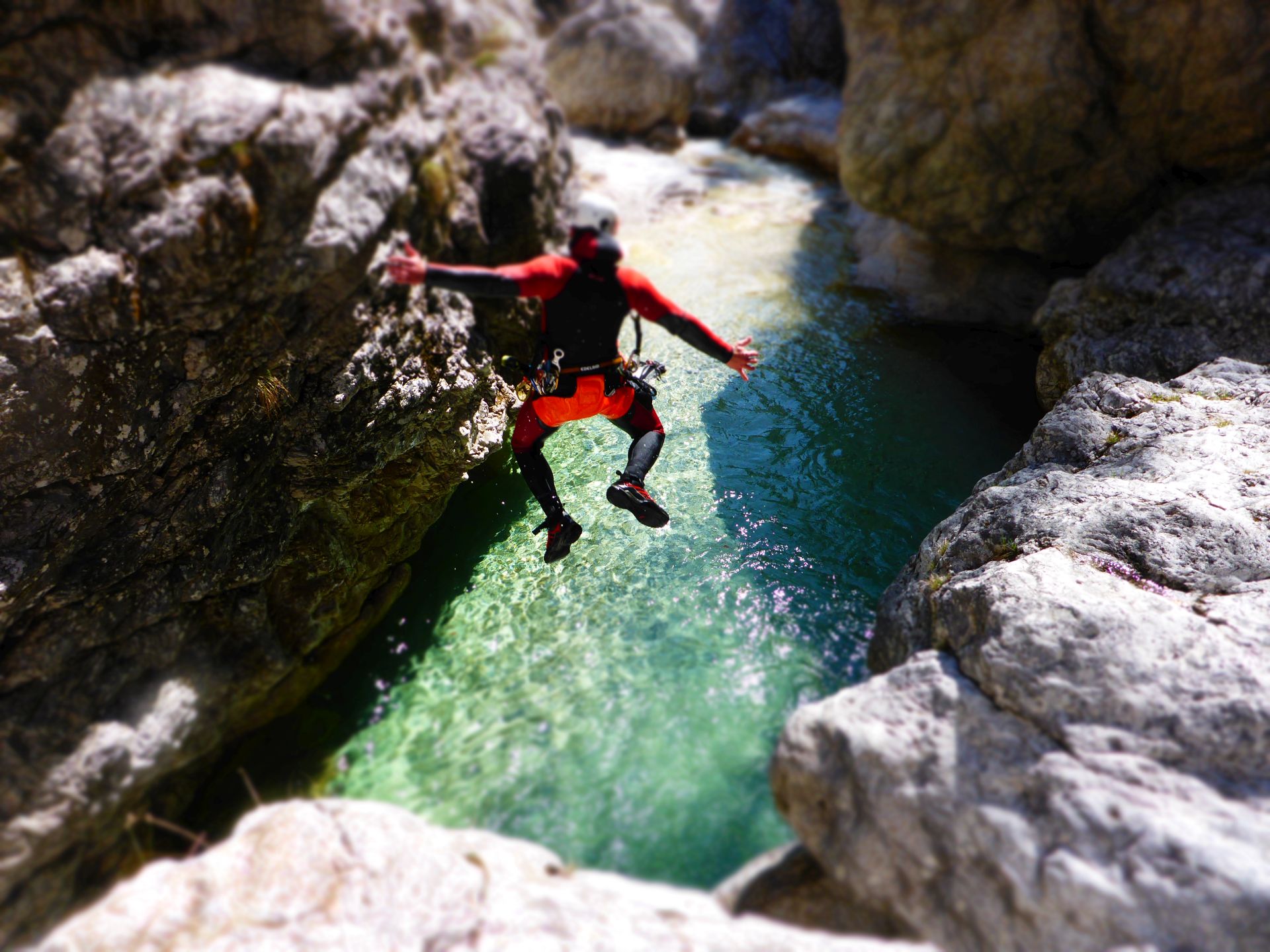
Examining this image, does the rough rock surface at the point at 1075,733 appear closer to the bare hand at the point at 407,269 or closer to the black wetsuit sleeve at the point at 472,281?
the black wetsuit sleeve at the point at 472,281

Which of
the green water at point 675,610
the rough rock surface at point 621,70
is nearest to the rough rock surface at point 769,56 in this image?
the rough rock surface at point 621,70

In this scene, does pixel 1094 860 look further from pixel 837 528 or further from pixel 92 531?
pixel 92 531

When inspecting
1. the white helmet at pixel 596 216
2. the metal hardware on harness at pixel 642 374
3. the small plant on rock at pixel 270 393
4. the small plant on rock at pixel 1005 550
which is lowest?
the small plant on rock at pixel 1005 550

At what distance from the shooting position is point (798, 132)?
13.3 meters

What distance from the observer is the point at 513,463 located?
6.07m

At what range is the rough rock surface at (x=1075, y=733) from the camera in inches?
99.3

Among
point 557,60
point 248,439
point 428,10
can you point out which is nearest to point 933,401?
point 428,10

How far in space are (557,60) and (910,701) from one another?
588 inches

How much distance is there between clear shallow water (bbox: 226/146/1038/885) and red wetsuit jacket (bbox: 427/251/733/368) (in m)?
1.46

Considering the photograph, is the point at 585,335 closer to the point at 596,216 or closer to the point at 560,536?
the point at 596,216

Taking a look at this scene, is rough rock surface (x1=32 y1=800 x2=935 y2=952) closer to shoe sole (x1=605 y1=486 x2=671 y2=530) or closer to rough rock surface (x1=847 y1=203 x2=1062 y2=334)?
shoe sole (x1=605 y1=486 x2=671 y2=530)

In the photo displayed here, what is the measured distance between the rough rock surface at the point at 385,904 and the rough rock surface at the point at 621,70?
46.0 ft

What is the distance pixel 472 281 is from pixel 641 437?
1546 millimetres

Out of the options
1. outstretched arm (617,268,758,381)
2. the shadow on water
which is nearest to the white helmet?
outstretched arm (617,268,758,381)
